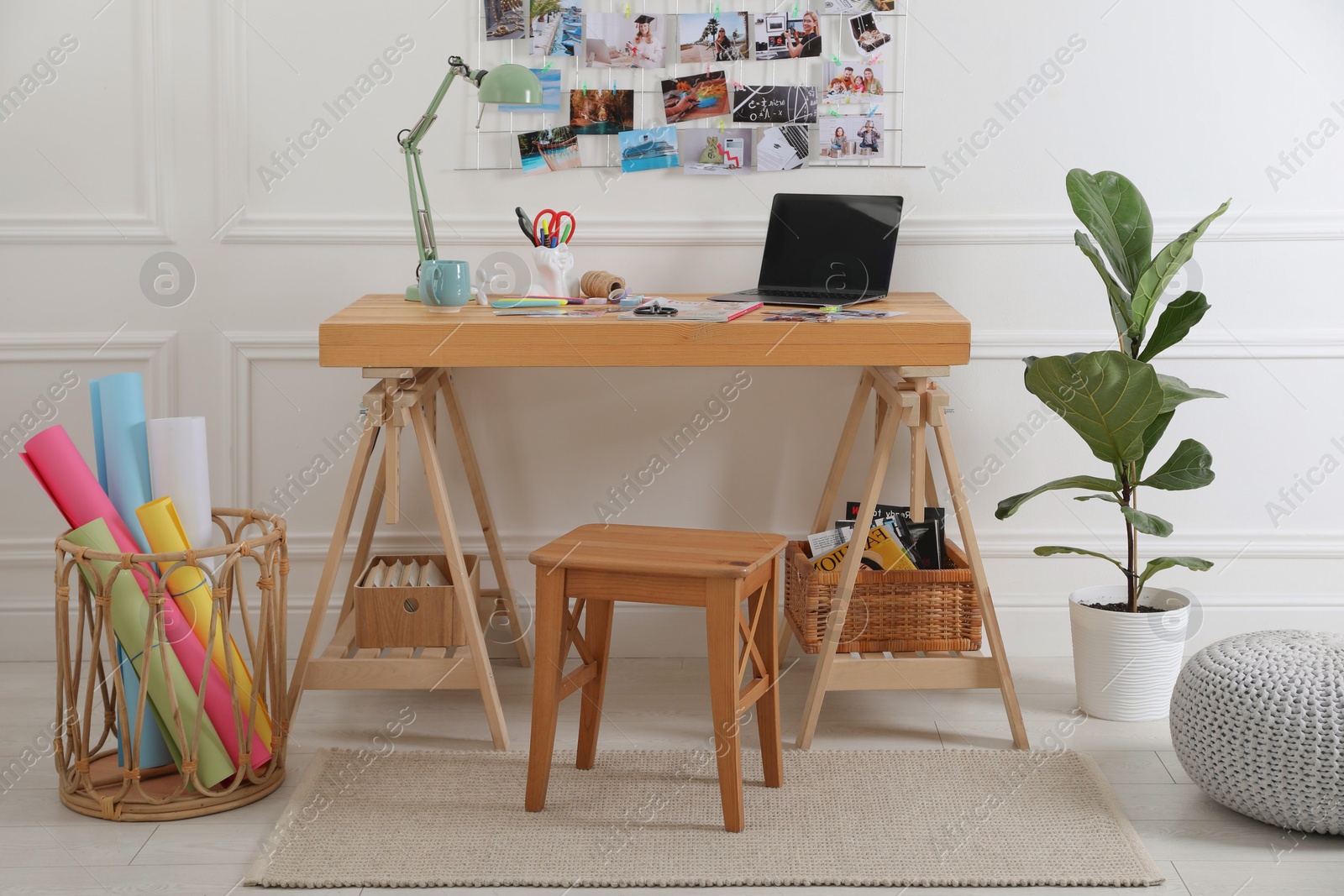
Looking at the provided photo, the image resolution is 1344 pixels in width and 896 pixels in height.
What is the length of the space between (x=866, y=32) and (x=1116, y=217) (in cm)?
71

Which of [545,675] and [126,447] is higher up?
[126,447]

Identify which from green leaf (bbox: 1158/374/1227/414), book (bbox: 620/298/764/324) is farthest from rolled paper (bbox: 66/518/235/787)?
green leaf (bbox: 1158/374/1227/414)

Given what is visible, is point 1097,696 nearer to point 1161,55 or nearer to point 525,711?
point 525,711

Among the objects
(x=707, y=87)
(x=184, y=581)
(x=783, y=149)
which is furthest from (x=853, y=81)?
(x=184, y=581)

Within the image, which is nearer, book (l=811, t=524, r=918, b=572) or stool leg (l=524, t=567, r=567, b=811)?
stool leg (l=524, t=567, r=567, b=811)

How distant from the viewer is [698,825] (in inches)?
73.7

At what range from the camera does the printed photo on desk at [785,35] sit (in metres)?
2.50

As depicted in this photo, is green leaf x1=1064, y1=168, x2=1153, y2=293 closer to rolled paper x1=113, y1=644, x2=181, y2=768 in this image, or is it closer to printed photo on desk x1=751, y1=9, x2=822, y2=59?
printed photo on desk x1=751, y1=9, x2=822, y2=59

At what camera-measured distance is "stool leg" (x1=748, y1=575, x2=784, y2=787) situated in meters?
1.94

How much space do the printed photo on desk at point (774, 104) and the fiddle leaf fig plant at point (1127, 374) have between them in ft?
2.05

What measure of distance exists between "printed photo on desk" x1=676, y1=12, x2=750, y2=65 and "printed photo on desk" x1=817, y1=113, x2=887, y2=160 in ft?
0.85

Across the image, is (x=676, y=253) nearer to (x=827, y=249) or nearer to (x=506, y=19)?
(x=827, y=249)

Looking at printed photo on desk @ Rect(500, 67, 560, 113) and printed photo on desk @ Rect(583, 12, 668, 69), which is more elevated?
printed photo on desk @ Rect(583, 12, 668, 69)

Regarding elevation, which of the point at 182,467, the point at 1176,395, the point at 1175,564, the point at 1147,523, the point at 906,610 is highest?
the point at 1176,395
